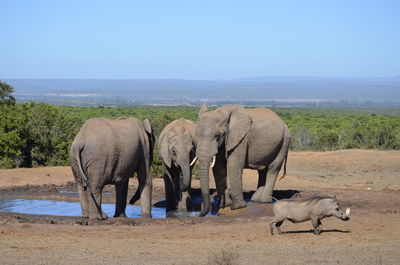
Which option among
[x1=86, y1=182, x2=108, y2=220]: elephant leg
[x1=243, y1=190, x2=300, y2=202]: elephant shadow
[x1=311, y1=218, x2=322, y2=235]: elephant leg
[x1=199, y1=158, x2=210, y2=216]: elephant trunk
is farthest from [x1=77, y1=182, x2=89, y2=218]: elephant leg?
[x1=243, y1=190, x2=300, y2=202]: elephant shadow

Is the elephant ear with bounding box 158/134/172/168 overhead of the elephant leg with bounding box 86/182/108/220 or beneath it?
overhead

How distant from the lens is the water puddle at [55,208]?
18255 millimetres

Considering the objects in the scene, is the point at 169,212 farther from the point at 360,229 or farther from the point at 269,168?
the point at 360,229

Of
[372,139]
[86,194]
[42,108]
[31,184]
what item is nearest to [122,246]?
[86,194]

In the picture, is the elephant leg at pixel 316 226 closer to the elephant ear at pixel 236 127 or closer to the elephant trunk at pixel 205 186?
the elephant trunk at pixel 205 186

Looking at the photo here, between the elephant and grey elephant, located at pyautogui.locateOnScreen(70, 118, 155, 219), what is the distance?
3.27 ft

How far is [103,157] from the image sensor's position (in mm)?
15195

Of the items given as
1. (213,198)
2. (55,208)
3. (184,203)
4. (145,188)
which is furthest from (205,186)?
(55,208)

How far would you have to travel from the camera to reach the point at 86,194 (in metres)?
15.6

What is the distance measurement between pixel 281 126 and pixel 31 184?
8.11 meters

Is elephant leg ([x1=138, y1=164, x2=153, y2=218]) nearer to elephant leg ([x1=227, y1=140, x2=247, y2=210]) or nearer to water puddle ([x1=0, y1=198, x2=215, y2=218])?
water puddle ([x1=0, y1=198, x2=215, y2=218])

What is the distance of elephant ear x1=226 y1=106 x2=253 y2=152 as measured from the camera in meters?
17.9

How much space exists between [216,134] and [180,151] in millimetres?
916

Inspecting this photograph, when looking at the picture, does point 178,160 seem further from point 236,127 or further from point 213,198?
point 213,198
